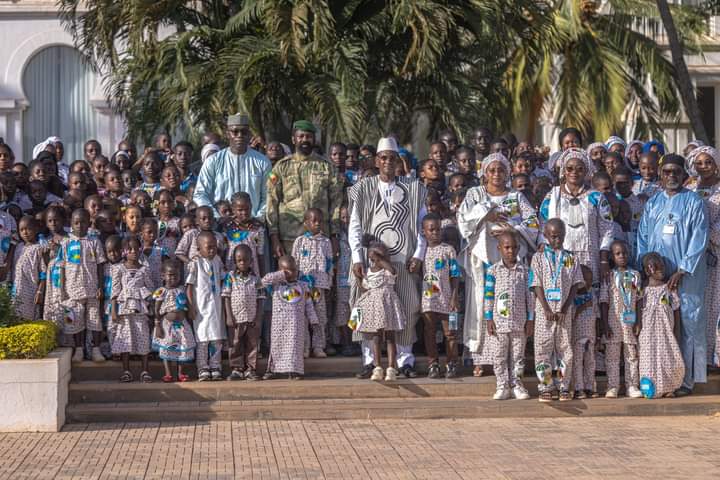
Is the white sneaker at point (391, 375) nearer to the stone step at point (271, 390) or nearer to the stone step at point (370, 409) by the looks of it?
the stone step at point (271, 390)

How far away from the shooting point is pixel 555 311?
10.7 m

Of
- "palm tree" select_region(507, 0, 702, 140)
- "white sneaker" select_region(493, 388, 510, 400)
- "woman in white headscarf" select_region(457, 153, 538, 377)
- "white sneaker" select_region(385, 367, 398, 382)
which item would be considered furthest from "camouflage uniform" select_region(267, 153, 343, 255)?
"palm tree" select_region(507, 0, 702, 140)

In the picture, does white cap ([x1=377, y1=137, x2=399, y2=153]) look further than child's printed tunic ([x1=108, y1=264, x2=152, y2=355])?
Yes

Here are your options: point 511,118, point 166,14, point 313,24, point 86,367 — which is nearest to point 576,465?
point 86,367

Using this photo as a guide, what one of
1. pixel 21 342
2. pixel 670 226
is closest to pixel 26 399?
pixel 21 342

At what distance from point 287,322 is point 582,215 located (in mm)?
2772

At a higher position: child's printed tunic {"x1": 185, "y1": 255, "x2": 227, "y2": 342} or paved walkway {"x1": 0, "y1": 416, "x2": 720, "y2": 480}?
child's printed tunic {"x1": 185, "y1": 255, "x2": 227, "y2": 342}

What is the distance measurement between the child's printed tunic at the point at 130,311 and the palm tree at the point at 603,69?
8674 mm

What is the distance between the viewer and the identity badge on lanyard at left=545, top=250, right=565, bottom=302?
35.0 feet

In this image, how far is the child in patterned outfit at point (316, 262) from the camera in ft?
37.3

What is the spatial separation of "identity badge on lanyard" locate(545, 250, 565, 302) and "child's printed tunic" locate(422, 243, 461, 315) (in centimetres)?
92

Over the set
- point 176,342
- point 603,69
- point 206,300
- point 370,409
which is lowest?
point 370,409

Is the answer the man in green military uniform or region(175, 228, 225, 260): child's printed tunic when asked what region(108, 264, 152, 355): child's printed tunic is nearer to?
region(175, 228, 225, 260): child's printed tunic

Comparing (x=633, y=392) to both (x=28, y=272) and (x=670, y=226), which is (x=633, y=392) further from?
(x=28, y=272)
